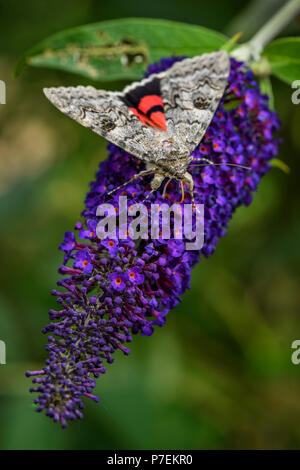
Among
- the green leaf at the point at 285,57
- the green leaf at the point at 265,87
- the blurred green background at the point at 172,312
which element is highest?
the green leaf at the point at 285,57

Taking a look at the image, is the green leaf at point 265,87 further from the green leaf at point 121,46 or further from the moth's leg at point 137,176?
the moth's leg at point 137,176

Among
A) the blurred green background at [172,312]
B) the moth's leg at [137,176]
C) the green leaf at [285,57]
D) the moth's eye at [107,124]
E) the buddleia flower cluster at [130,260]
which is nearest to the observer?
the buddleia flower cluster at [130,260]

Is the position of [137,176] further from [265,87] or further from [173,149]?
[265,87]

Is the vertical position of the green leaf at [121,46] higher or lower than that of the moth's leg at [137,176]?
higher

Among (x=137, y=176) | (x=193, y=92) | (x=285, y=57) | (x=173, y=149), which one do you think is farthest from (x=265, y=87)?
(x=137, y=176)

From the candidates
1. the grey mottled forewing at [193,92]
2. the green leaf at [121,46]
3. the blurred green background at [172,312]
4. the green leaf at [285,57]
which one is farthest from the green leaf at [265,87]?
the blurred green background at [172,312]

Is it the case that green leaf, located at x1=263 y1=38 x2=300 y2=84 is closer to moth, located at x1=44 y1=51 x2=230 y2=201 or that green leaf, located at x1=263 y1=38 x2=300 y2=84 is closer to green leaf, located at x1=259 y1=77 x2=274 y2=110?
green leaf, located at x1=259 y1=77 x2=274 y2=110

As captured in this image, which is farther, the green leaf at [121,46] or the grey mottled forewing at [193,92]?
the green leaf at [121,46]

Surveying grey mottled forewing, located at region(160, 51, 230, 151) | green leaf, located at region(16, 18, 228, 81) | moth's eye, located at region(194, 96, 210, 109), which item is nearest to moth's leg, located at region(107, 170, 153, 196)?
grey mottled forewing, located at region(160, 51, 230, 151)
